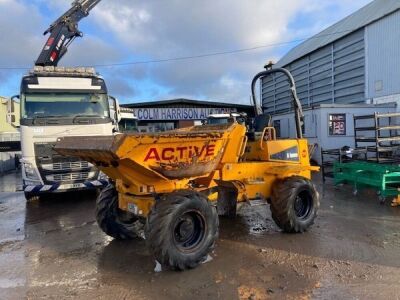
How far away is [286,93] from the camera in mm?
25547

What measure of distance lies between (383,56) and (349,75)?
2441mm

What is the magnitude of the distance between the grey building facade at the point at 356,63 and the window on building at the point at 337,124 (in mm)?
1496

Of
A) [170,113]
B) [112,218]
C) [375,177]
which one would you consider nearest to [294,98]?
[112,218]

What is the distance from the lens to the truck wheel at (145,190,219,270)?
4.67m

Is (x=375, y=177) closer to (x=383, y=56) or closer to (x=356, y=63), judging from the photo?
(x=383, y=56)

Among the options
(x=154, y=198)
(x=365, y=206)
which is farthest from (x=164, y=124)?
(x=154, y=198)

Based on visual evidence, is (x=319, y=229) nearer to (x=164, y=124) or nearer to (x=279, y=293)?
(x=279, y=293)

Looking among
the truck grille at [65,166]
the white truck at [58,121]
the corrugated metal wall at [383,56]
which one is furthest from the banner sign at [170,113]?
the truck grille at [65,166]

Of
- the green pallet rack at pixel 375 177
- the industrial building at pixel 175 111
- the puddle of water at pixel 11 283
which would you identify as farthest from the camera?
the industrial building at pixel 175 111

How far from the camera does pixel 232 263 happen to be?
16.7 ft

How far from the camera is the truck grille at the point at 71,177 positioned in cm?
925

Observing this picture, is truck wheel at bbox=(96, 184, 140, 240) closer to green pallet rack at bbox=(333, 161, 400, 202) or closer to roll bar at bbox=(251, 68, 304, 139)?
roll bar at bbox=(251, 68, 304, 139)

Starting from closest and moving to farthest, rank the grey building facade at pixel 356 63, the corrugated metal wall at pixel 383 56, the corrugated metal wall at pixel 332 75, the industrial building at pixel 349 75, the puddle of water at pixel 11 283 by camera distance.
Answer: the puddle of water at pixel 11 283
the industrial building at pixel 349 75
the corrugated metal wall at pixel 383 56
the grey building facade at pixel 356 63
the corrugated metal wall at pixel 332 75

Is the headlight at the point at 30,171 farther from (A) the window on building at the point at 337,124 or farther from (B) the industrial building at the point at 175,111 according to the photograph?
(B) the industrial building at the point at 175,111
